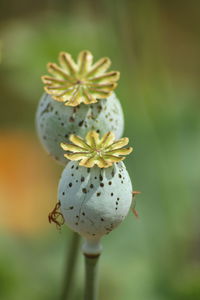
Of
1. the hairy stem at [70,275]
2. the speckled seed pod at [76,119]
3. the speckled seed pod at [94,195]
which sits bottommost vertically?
the hairy stem at [70,275]

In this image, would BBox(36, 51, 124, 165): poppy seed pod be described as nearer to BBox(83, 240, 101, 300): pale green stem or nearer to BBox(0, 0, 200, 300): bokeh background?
BBox(83, 240, 101, 300): pale green stem

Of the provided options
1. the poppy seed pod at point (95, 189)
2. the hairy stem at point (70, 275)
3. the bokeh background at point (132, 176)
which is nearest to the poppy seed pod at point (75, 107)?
the poppy seed pod at point (95, 189)

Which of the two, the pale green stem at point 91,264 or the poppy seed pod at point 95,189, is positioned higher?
the poppy seed pod at point 95,189

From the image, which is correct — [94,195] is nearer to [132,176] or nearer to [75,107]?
[75,107]

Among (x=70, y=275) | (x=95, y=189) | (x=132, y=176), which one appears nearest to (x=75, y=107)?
(x=95, y=189)

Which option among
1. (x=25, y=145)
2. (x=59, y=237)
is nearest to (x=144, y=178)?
(x=59, y=237)

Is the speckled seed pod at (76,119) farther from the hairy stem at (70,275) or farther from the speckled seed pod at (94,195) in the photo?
the hairy stem at (70,275)

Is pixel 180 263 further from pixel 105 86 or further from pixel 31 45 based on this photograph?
pixel 105 86
